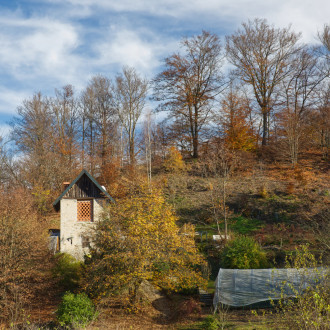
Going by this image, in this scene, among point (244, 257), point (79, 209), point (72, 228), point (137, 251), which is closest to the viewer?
point (137, 251)

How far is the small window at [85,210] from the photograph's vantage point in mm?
19094

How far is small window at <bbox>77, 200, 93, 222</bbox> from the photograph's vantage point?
19094 millimetres

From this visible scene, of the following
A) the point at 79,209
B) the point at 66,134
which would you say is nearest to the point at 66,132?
the point at 66,134

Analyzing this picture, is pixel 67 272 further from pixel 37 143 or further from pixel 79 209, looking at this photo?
pixel 37 143

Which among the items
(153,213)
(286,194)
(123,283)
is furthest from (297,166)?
(123,283)

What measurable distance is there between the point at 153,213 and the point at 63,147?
2338 centimetres

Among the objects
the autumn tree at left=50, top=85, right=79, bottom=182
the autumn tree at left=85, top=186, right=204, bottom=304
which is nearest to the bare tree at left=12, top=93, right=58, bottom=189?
the autumn tree at left=50, top=85, right=79, bottom=182

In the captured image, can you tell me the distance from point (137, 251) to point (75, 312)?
11.5 ft

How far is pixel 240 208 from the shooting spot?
24953 mm

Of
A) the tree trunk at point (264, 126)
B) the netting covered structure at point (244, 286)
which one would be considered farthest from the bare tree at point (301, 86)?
the netting covered structure at point (244, 286)

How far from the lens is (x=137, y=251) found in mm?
12484

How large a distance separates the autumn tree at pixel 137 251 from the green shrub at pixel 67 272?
2.71 m

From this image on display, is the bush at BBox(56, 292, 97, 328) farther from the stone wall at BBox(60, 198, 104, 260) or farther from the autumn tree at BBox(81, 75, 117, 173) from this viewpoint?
the autumn tree at BBox(81, 75, 117, 173)

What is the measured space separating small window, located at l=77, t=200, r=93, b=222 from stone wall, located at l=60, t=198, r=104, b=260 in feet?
0.81
